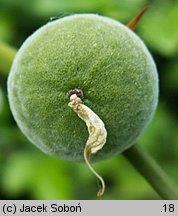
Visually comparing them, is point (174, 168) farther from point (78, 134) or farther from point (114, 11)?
point (78, 134)

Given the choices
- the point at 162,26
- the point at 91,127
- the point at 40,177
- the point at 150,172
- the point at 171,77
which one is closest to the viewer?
the point at 91,127

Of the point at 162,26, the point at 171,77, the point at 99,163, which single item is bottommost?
the point at 99,163

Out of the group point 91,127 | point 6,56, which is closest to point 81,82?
point 91,127

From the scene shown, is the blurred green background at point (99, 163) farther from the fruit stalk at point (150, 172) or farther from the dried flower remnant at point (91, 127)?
the dried flower remnant at point (91, 127)

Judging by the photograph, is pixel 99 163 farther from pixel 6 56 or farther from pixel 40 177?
pixel 6 56

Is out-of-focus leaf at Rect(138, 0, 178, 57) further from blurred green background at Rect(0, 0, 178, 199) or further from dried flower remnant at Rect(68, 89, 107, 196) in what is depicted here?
dried flower remnant at Rect(68, 89, 107, 196)

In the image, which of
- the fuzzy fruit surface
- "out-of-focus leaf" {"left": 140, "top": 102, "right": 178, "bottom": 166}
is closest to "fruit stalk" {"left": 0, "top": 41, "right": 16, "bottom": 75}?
the fuzzy fruit surface

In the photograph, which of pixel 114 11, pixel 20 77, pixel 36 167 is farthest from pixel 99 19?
pixel 36 167
